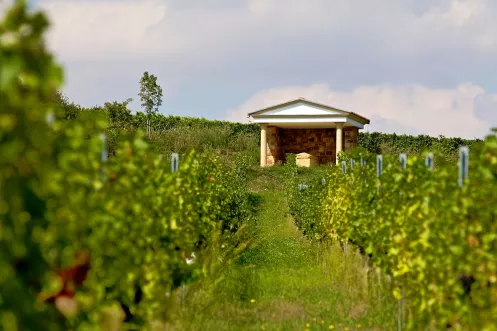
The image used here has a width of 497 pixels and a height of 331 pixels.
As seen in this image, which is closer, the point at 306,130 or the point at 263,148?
the point at 263,148

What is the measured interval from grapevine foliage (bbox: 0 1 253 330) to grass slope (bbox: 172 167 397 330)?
1.30 meters

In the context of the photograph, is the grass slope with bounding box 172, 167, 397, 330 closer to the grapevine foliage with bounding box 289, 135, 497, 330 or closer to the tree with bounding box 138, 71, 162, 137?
the grapevine foliage with bounding box 289, 135, 497, 330

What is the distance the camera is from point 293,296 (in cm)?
984

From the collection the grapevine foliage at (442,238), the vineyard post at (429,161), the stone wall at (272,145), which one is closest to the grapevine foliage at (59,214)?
the grapevine foliage at (442,238)

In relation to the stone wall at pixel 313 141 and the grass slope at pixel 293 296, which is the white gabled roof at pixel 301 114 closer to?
the stone wall at pixel 313 141

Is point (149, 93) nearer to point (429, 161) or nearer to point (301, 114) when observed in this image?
point (301, 114)

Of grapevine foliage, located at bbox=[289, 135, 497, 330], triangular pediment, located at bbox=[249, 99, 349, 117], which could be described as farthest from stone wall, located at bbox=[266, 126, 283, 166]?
grapevine foliage, located at bbox=[289, 135, 497, 330]

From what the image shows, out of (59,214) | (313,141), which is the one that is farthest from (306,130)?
(59,214)

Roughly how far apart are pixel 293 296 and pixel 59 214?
23.2 feet

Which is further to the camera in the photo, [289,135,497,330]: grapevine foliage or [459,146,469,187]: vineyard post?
[459,146,469,187]: vineyard post

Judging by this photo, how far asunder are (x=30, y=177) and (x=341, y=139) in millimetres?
28450

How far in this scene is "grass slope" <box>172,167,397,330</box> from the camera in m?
8.03

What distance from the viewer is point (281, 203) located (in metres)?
22.6

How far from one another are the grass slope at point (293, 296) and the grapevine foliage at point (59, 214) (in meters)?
1.30
